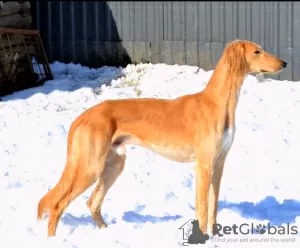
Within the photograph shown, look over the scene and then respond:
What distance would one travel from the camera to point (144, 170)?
29.5 feet

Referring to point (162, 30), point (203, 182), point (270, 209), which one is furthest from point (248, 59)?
point (162, 30)

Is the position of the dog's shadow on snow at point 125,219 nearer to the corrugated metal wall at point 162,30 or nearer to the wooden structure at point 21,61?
the corrugated metal wall at point 162,30

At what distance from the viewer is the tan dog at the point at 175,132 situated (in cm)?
655

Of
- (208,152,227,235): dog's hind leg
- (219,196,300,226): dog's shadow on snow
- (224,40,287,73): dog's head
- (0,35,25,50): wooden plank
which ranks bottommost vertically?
(219,196,300,226): dog's shadow on snow

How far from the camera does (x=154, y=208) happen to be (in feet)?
24.9

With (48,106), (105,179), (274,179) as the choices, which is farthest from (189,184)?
(48,106)

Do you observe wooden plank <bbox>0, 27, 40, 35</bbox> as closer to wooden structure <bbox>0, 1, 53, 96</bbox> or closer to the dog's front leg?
wooden structure <bbox>0, 1, 53, 96</bbox>

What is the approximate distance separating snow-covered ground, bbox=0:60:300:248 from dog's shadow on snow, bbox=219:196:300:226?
10 mm

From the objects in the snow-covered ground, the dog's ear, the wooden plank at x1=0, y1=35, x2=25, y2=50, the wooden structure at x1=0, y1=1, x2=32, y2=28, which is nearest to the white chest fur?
the dog's ear

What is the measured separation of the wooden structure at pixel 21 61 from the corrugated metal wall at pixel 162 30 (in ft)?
3.87

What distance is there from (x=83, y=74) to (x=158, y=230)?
8.12m

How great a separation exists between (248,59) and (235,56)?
0.14m

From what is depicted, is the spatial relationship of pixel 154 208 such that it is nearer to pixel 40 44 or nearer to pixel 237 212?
pixel 237 212

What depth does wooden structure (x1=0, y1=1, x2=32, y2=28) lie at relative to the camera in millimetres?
13648
